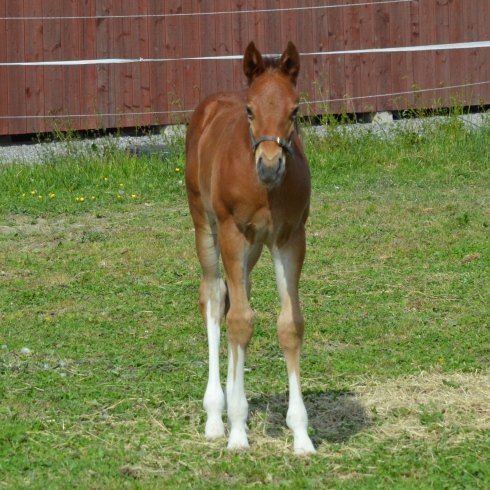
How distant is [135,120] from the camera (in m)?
14.9

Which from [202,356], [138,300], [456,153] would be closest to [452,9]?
[456,153]

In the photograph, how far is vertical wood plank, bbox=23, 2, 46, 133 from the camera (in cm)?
1425

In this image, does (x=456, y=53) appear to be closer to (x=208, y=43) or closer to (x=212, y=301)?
(x=208, y=43)

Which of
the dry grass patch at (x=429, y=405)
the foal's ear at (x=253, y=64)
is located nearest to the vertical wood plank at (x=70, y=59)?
the dry grass patch at (x=429, y=405)

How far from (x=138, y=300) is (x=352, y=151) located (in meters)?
5.82

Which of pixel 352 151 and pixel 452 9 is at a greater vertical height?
pixel 452 9

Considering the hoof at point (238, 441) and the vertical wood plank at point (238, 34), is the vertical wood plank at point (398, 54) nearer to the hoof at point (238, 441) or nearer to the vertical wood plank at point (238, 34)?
the vertical wood plank at point (238, 34)

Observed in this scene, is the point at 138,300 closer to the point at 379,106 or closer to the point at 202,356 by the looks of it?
the point at 202,356

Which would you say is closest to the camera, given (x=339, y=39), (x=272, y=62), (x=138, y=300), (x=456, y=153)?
(x=272, y=62)

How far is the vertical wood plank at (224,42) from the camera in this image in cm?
1532

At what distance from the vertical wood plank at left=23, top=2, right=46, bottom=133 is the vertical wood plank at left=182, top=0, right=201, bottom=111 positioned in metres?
2.11

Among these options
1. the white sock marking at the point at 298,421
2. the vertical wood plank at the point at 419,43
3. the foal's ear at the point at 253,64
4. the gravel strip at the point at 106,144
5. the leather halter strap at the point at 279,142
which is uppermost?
the vertical wood plank at the point at 419,43

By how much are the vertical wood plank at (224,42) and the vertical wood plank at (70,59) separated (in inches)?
82.4

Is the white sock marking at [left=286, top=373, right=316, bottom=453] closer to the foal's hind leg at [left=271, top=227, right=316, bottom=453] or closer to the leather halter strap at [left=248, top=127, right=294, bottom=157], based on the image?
the foal's hind leg at [left=271, top=227, right=316, bottom=453]
